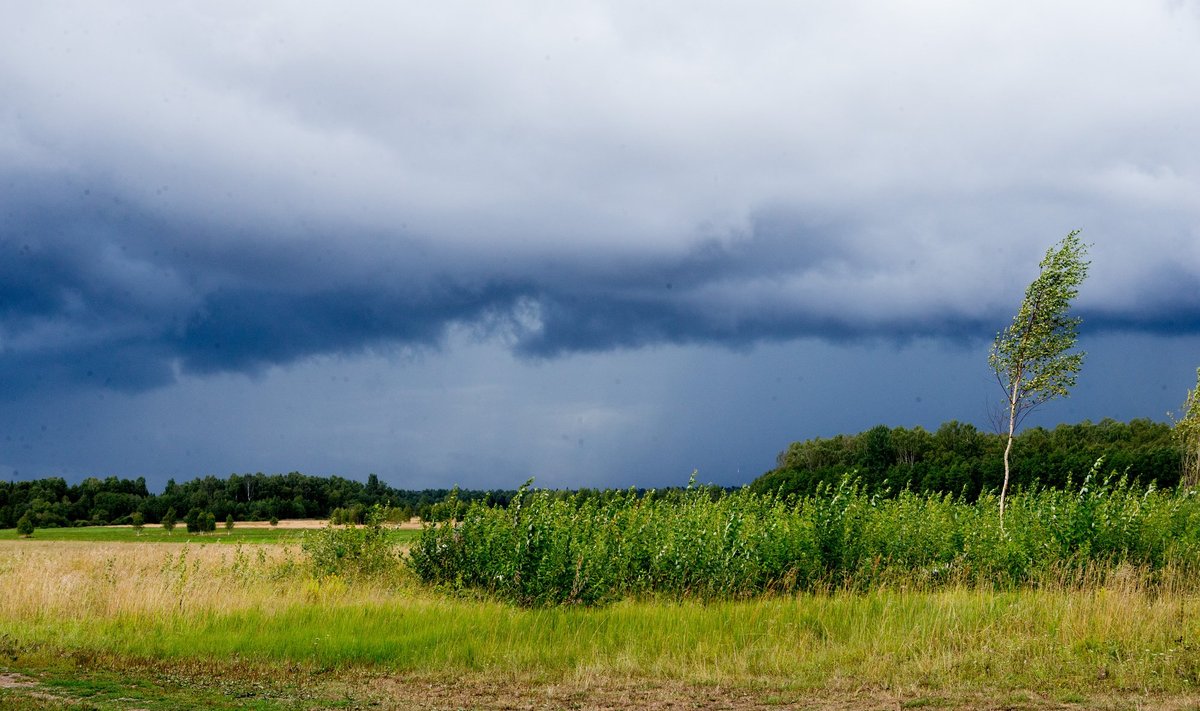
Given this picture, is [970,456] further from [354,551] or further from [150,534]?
[354,551]

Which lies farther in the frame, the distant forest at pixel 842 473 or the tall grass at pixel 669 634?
the distant forest at pixel 842 473

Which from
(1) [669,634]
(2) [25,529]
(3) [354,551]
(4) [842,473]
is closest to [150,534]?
(2) [25,529]

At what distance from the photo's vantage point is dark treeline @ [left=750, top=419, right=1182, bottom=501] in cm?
10462

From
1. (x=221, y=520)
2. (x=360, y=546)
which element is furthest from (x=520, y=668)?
(x=221, y=520)

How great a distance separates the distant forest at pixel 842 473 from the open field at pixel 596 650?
66.3 meters

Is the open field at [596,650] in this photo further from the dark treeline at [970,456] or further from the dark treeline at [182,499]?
the dark treeline at [182,499]

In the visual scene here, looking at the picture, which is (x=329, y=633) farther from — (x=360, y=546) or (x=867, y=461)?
(x=867, y=461)

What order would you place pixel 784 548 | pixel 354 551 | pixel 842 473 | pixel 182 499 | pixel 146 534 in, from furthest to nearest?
pixel 182 499, pixel 146 534, pixel 842 473, pixel 354 551, pixel 784 548

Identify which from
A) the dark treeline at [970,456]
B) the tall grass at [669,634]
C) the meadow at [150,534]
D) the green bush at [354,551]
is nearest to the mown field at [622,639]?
the tall grass at [669,634]

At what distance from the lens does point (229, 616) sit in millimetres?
18906

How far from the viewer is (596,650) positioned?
51.4 feet

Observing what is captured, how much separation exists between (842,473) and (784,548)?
282 ft

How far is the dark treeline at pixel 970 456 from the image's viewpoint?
105 metres

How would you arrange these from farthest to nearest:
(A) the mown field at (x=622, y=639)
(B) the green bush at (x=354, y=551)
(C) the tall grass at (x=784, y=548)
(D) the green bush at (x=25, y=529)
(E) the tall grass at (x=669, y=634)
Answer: (D) the green bush at (x=25, y=529), (B) the green bush at (x=354, y=551), (C) the tall grass at (x=784, y=548), (E) the tall grass at (x=669, y=634), (A) the mown field at (x=622, y=639)
